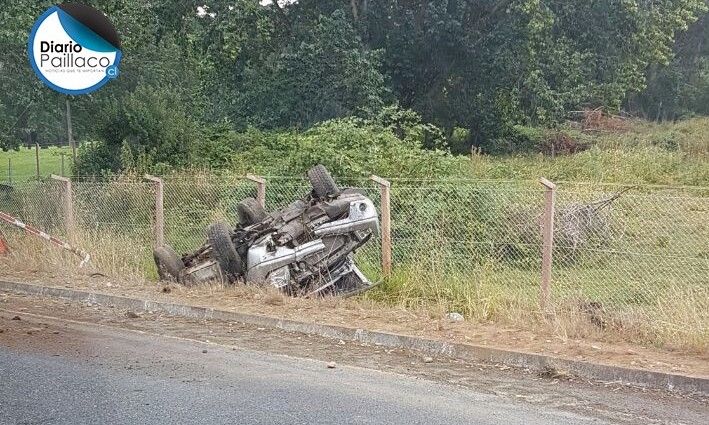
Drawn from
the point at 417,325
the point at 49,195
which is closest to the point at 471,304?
the point at 417,325

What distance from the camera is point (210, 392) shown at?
604 centimetres

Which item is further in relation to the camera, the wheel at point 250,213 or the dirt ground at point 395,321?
the wheel at point 250,213

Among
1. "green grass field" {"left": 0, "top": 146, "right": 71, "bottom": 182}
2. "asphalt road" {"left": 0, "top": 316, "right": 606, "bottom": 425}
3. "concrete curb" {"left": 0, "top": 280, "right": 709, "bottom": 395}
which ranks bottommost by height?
"green grass field" {"left": 0, "top": 146, "right": 71, "bottom": 182}

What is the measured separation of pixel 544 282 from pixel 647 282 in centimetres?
208

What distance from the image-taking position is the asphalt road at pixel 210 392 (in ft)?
17.9

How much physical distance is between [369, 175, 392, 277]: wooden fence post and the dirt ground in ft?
2.90

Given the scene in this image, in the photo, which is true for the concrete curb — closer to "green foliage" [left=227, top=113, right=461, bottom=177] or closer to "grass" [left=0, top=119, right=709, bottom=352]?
"grass" [left=0, top=119, right=709, bottom=352]

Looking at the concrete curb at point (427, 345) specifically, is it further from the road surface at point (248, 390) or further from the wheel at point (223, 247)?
the wheel at point (223, 247)

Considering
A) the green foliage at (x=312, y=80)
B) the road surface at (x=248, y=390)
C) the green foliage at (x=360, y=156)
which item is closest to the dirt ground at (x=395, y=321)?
the road surface at (x=248, y=390)

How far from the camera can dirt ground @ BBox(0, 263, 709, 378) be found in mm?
7043

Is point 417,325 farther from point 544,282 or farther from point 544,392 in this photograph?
point 544,392

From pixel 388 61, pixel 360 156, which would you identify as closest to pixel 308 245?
pixel 360 156

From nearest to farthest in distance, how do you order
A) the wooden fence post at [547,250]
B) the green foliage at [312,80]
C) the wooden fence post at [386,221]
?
the wooden fence post at [547,250], the wooden fence post at [386,221], the green foliage at [312,80]

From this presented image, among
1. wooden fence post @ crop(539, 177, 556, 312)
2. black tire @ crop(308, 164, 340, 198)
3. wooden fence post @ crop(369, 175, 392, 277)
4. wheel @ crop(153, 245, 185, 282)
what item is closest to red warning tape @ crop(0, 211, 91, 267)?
wheel @ crop(153, 245, 185, 282)
